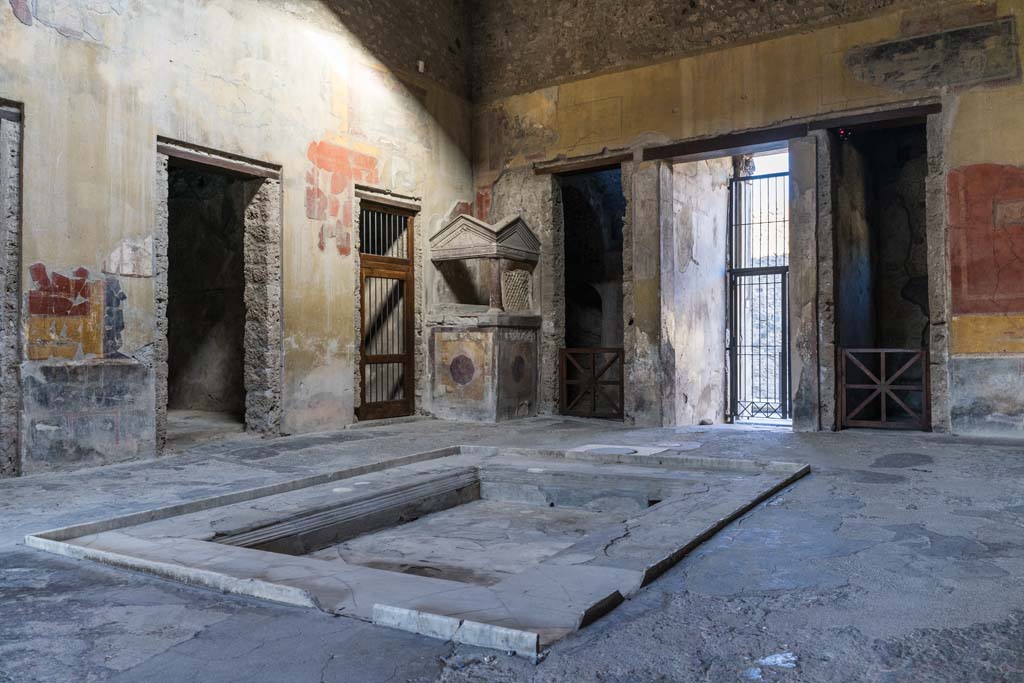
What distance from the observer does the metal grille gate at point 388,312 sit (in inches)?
381

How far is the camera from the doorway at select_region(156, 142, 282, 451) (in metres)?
8.22

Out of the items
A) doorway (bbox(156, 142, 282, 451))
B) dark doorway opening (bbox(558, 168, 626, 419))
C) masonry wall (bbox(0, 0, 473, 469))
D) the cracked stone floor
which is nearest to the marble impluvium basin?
the cracked stone floor

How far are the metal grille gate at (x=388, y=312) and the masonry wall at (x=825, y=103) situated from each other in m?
1.64

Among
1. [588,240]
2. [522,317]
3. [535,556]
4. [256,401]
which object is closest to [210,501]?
[535,556]

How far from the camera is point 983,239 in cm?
759

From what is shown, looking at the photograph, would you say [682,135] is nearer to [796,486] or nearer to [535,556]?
[796,486]

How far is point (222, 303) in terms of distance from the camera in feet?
34.9

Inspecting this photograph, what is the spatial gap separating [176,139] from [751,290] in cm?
842

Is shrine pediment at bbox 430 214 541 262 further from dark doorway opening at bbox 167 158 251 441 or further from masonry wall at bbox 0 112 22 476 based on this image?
masonry wall at bbox 0 112 22 476

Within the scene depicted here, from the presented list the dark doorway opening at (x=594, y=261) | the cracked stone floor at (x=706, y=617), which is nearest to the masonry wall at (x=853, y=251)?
the dark doorway opening at (x=594, y=261)

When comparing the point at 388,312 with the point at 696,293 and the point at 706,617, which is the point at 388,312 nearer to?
the point at 696,293

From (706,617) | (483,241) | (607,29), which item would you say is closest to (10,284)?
(483,241)

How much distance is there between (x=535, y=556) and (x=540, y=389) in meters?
5.96

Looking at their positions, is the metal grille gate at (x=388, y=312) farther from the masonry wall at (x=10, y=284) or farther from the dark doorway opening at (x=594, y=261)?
the masonry wall at (x=10, y=284)
